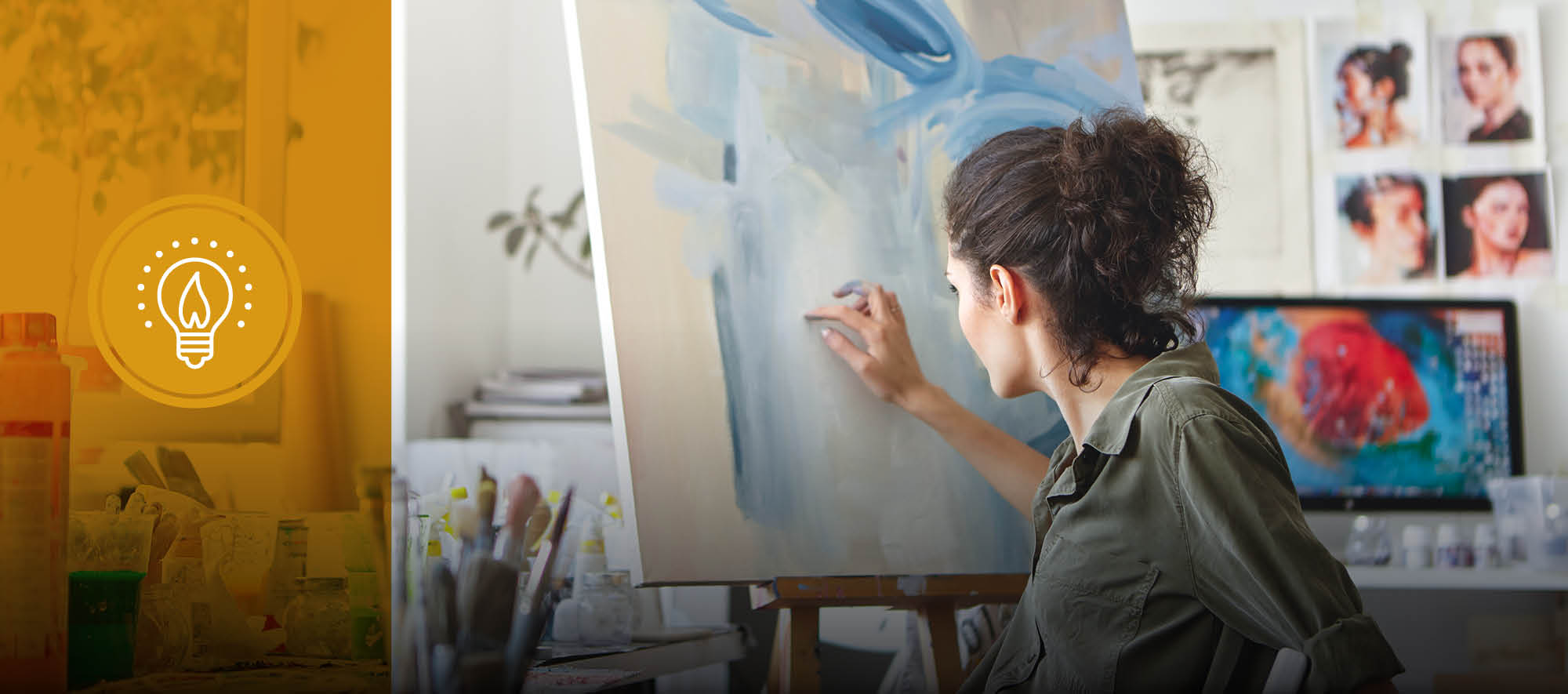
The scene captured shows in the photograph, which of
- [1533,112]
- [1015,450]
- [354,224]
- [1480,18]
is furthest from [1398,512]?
[354,224]

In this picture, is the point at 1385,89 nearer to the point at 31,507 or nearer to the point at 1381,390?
the point at 1381,390

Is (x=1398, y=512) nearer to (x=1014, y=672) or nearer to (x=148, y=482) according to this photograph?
(x=1014, y=672)

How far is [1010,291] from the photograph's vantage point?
3.37 ft

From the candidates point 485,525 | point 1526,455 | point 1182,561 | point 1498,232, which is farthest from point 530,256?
point 1526,455

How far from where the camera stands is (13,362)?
82 centimetres

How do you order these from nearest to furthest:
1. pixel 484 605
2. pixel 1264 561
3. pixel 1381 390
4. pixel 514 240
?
pixel 1264 561, pixel 484 605, pixel 1381 390, pixel 514 240

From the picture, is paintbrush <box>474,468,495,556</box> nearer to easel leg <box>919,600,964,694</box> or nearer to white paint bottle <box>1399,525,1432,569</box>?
easel leg <box>919,600,964,694</box>

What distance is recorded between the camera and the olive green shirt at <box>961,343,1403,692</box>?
2.51 feet

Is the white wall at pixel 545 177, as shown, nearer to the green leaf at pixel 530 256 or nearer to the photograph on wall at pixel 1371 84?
the green leaf at pixel 530 256

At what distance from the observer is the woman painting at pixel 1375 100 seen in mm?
2270

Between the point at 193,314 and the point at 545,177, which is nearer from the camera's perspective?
the point at 193,314

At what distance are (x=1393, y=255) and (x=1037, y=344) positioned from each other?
1.61 m

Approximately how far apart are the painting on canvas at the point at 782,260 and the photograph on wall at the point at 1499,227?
145 cm

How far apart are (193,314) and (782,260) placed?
1.94 feet
